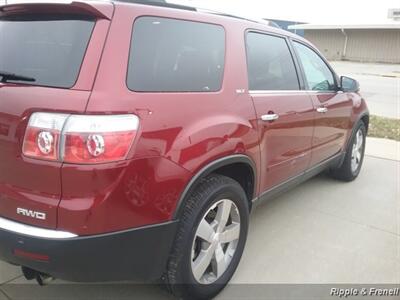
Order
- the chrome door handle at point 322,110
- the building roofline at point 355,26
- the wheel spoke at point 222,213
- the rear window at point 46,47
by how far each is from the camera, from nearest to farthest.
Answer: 1. the rear window at point 46,47
2. the wheel spoke at point 222,213
3. the chrome door handle at point 322,110
4. the building roofline at point 355,26

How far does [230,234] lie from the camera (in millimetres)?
2947

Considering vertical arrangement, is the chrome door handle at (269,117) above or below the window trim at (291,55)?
below

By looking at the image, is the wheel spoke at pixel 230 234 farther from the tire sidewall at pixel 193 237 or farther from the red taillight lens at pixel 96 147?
the red taillight lens at pixel 96 147

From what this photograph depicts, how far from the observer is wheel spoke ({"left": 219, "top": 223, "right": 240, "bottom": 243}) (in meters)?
2.88

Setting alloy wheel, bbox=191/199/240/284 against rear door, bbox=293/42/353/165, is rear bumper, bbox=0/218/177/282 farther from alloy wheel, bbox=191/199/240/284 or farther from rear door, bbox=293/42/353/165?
rear door, bbox=293/42/353/165

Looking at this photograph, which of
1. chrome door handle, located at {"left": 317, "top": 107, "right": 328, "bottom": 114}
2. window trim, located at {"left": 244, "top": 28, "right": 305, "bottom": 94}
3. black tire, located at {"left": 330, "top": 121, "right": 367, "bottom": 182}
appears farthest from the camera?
black tire, located at {"left": 330, "top": 121, "right": 367, "bottom": 182}

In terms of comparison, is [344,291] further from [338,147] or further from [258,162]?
[338,147]

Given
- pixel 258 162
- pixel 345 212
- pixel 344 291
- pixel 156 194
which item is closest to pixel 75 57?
pixel 156 194

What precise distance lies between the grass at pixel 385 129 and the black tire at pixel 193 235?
20.1 feet

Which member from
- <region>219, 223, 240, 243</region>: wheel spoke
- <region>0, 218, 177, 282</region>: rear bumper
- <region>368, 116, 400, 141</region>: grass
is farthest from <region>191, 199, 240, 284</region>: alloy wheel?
<region>368, 116, 400, 141</region>: grass

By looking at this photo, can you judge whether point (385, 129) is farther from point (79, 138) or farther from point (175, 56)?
point (79, 138)

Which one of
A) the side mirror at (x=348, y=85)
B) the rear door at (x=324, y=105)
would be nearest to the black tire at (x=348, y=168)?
the rear door at (x=324, y=105)

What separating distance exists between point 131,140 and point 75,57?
51cm

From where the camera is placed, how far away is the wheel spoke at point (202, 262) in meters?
2.70
